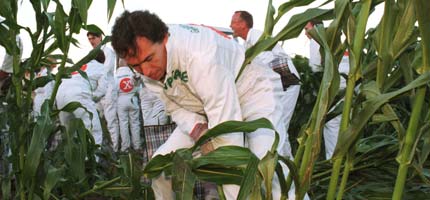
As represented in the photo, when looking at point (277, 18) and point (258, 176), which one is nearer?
point (258, 176)

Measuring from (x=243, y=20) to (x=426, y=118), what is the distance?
14.2ft

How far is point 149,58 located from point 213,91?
27 centimetres

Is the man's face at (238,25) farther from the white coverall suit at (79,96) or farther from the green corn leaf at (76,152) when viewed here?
the green corn leaf at (76,152)

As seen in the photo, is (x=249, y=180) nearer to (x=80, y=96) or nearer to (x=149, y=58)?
(x=149, y=58)

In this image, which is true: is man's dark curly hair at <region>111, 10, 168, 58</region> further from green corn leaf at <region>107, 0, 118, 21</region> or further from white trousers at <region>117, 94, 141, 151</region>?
white trousers at <region>117, 94, 141, 151</region>

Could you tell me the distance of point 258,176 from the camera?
1.88 meters

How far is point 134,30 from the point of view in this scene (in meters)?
2.38

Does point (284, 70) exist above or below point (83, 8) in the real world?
below

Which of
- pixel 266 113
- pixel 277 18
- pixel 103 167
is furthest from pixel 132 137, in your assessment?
pixel 277 18

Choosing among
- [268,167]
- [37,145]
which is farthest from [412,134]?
[37,145]

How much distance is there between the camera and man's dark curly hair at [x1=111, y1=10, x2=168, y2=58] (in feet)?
7.79

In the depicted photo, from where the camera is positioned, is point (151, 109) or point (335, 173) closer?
point (335, 173)

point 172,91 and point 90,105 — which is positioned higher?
point 172,91

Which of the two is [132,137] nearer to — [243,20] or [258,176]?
[243,20]
